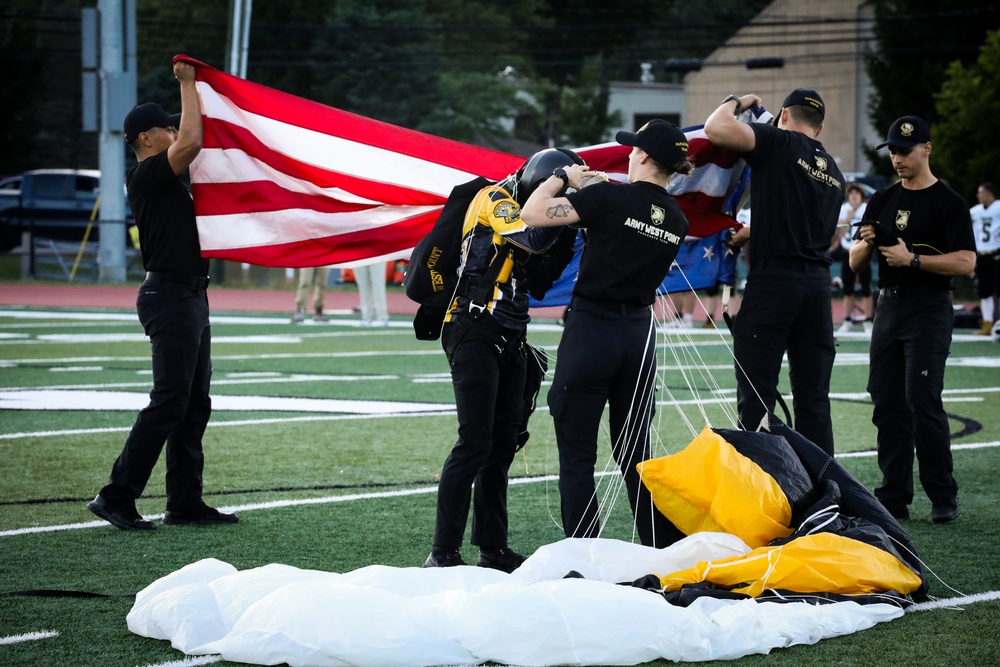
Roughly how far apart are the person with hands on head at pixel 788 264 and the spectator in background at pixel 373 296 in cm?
1526

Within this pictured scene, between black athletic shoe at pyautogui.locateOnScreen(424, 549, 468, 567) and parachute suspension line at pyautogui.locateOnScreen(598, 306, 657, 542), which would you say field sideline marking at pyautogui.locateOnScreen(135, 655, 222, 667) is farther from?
parachute suspension line at pyautogui.locateOnScreen(598, 306, 657, 542)

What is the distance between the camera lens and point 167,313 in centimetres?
721

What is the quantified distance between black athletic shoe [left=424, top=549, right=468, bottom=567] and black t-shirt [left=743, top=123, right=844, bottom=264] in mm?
2265

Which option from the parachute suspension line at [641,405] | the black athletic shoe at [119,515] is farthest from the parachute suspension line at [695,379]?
the black athletic shoe at [119,515]

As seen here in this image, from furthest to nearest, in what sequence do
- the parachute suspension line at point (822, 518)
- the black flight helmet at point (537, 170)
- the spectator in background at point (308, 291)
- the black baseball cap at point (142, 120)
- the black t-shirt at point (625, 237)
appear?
the spectator in background at point (308, 291) → the black baseball cap at point (142, 120) → the black flight helmet at point (537, 170) → the black t-shirt at point (625, 237) → the parachute suspension line at point (822, 518)

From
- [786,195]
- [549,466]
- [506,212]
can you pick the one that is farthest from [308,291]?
[506,212]

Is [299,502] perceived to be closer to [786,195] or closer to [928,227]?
[786,195]

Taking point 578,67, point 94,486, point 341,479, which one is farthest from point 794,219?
point 578,67

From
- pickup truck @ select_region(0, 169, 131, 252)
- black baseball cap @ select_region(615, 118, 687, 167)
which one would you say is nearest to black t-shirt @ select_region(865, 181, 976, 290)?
black baseball cap @ select_region(615, 118, 687, 167)

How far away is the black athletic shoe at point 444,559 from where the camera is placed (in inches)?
243

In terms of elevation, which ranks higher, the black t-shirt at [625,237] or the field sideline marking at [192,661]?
the black t-shirt at [625,237]

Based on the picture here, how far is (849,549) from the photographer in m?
5.46

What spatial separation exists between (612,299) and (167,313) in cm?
264

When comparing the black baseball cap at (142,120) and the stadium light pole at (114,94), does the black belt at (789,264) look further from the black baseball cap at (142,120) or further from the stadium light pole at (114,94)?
the stadium light pole at (114,94)
